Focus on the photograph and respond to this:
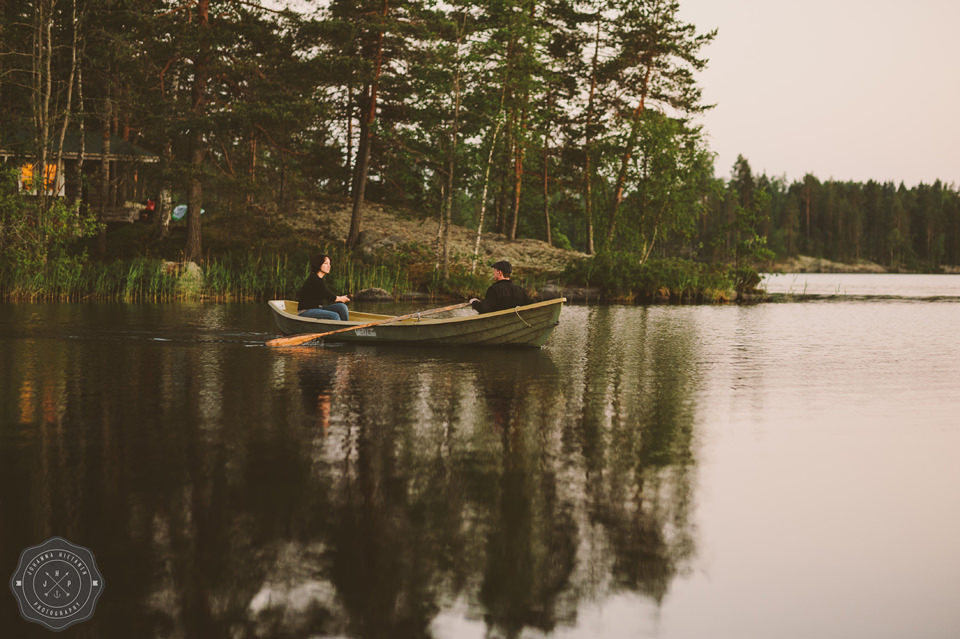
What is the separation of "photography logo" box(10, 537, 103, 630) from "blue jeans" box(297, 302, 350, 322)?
1145 centimetres

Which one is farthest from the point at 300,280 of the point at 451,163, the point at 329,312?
the point at 329,312

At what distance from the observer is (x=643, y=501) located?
18.1 ft

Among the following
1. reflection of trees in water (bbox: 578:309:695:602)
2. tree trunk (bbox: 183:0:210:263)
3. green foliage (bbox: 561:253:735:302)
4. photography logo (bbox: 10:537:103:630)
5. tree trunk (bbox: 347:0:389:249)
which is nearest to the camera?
photography logo (bbox: 10:537:103:630)

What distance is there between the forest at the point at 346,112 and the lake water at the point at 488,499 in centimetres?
1832

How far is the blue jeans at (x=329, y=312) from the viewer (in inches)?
621

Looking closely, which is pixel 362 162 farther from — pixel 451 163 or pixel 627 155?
pixel 627 155

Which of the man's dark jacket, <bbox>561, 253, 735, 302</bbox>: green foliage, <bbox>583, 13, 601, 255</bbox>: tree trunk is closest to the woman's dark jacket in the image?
the man's dark jacket

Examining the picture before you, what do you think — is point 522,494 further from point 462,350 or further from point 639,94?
point 639,94

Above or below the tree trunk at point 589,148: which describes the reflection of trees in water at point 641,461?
below

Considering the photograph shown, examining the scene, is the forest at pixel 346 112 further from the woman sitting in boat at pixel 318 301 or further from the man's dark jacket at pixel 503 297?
the man's dark jacket at pixel 503 297

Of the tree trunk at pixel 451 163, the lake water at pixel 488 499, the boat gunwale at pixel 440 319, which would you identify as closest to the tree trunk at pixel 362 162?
the tree trunk at pixel 451 163

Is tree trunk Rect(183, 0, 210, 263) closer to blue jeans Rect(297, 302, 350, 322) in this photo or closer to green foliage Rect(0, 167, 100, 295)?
green foliage Rect(0, 167, 100, 295)

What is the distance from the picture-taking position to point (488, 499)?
5.47 m

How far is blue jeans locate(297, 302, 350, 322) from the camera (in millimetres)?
15781
